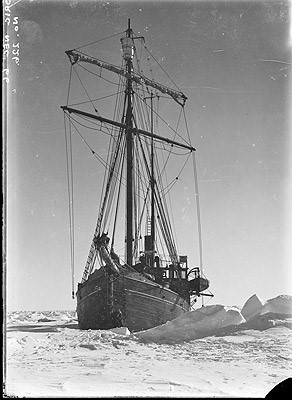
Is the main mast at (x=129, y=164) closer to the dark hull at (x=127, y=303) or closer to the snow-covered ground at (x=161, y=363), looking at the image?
the dark hull at (x=127, y=303)

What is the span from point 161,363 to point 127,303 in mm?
6840

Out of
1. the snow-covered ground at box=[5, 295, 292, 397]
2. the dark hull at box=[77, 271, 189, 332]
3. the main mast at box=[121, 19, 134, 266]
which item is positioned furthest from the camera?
the main mast at box=[121, 19, 134, 266]

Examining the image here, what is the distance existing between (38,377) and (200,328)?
641cm

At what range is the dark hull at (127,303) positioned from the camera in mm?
13680

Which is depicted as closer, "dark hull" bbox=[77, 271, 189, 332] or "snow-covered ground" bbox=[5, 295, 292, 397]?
"snow-covered ground" bbox=[5, 295, 292, 397]

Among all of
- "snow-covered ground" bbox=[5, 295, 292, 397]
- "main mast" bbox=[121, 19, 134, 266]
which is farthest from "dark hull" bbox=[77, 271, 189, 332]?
"snow-covered ground" bbox=[5, 295, 292, 397]

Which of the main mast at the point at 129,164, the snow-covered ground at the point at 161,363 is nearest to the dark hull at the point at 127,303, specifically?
the main mast at the point at 129,164

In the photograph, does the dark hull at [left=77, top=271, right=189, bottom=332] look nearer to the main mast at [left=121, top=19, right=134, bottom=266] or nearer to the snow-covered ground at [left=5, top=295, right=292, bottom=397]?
the main mast at [left=121, top=19, right=134, bottom=266]

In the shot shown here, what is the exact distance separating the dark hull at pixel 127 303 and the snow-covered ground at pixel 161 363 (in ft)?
7.94

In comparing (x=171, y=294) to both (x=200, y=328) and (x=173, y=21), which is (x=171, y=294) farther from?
(x=173, y=21)

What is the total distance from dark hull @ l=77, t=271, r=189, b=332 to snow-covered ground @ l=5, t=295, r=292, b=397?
242cm

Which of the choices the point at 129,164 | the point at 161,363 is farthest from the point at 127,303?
the point at 161,363

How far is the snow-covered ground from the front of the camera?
5223 millimetres

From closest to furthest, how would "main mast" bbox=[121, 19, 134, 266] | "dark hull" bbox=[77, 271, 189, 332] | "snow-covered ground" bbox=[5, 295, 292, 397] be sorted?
"snow-covered ground" bbox=[5, 295, 292, 397] < "dark hull" bbox=[77, 271, 189, 332] < "main mast" bbox=[121, 19, 134, 266]
